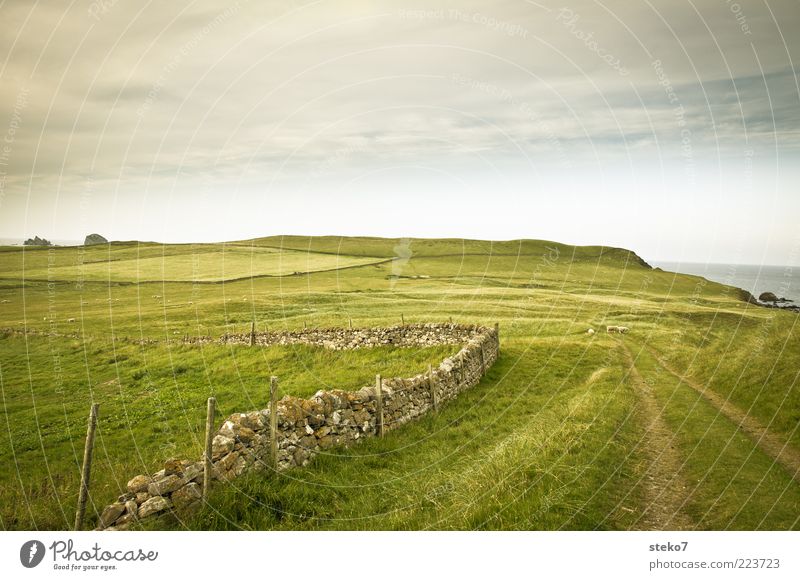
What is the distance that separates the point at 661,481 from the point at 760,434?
3602 mm

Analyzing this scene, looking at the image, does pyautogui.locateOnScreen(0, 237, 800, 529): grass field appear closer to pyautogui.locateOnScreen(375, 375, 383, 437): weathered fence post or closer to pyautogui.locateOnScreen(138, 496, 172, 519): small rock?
pyautogui.locateOnScreen(375, 375, 383, 437): weathered fence post

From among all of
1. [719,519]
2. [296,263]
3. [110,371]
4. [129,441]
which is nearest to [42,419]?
[129,441]

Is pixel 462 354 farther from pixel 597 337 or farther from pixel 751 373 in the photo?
pixel 597 337

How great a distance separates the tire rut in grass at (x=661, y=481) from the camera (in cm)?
693

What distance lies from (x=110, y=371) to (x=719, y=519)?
2264cm

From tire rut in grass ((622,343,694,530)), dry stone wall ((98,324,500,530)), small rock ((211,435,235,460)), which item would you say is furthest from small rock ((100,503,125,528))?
tire rut in grass ((622,343,694,530))

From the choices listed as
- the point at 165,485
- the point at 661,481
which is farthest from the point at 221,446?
the point at 661,481

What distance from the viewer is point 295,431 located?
9.67m

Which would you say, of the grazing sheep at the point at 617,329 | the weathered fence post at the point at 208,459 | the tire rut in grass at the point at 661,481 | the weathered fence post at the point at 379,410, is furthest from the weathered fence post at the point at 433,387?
the grazing sheep at the point at 617,329

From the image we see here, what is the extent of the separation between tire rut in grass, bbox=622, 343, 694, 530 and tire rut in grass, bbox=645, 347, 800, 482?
153 centimetres

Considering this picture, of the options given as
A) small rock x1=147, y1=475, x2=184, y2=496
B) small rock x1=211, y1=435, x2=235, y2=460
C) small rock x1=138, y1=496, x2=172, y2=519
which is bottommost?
small rock x1=138, y1=496, x2=172, y2=519

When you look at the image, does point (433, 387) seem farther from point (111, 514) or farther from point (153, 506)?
point (111, 514)

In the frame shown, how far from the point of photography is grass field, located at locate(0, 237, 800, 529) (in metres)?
7.34

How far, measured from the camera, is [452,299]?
5147cm
